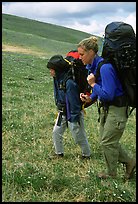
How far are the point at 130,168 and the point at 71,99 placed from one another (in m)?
1.65

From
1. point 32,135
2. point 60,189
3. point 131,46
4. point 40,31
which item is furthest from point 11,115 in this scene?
point 40,31

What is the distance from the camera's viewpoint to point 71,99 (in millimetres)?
6492

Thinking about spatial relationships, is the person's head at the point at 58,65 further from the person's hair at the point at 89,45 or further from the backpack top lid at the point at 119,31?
the backpack top lid at the point at 119,31

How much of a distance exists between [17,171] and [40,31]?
108732 millimetres

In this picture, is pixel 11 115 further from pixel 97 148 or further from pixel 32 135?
pixel 97 148

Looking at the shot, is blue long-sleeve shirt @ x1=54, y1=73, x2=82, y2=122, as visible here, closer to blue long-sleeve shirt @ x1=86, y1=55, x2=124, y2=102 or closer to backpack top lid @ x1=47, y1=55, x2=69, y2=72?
backpack top lid @ x1=47, y1=55, x2=69, y2=72

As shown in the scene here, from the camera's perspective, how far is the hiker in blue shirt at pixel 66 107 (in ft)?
21.3

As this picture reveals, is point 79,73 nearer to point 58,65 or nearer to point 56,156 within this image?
point 58,65

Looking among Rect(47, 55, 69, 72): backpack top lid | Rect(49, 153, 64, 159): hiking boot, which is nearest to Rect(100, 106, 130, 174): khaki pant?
Answer: Rect(47, 55, 69, 72): backpack top lid

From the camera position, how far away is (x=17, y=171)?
18.6ft

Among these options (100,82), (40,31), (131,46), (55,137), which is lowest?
(55,137)

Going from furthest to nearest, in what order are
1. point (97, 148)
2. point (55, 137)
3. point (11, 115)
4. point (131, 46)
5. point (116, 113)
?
1. point (11, 115)
2. point (97, 148)
3. point (55, 137)
4. point (116, 113)
5. point (131, 46)

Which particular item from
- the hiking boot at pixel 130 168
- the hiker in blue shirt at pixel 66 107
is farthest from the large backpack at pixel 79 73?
the hiking boot at pixel 130 168

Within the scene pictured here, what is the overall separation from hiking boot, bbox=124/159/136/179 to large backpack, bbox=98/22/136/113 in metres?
1.21
